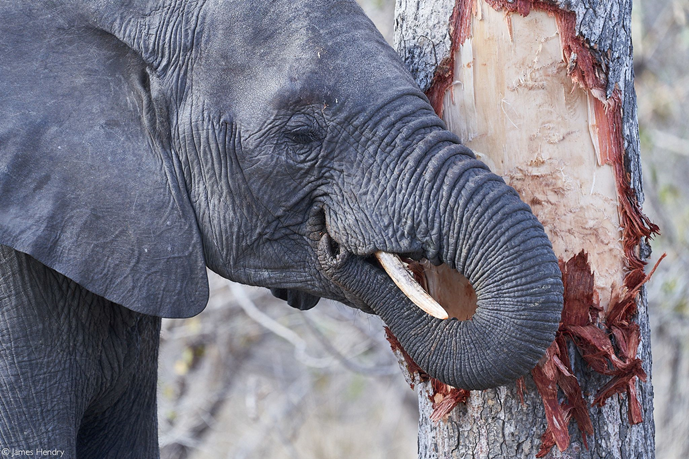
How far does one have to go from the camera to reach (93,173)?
2.63 meters

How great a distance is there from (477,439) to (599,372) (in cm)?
51

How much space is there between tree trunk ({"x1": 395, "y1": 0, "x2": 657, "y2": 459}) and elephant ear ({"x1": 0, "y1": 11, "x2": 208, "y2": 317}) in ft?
3.42

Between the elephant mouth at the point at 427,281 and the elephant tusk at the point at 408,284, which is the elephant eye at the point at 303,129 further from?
the elephant tusk at the point at 408,284

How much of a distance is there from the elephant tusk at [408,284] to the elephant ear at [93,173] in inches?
24.6

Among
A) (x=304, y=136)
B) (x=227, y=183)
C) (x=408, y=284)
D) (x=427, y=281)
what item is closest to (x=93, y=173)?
(x=227, y=183)

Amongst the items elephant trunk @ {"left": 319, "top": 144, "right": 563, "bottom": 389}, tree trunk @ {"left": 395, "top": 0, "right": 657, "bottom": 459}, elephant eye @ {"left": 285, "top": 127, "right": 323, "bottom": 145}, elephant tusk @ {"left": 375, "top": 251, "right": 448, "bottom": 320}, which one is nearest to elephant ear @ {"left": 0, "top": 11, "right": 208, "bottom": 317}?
elephant eye @ {"left": 285, "top": 127, "right": 323, "bottom": 145}

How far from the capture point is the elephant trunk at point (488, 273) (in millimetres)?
2369

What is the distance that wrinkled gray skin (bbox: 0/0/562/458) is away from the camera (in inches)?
97.4

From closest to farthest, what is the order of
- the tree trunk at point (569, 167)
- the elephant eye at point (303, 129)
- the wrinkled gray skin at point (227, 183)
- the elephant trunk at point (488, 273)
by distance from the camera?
the elephant trunk at point (488, 273)
the wrinkled gray skin at point (227, 183)
the elephant eye at point (303, 129)
the tree trunk at point (569, 167)

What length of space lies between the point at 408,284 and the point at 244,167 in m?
0.67

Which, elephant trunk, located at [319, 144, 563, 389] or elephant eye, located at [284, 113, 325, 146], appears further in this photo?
elephant eye, located at [284, 113, 325, 146]

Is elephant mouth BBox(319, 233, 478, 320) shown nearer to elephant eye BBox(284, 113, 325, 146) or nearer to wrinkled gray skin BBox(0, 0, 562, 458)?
wrinkled gray skin BBox(0, 0, 562, 458)

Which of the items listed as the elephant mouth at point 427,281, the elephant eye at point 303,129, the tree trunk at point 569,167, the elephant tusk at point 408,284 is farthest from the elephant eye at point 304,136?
the tree trunk at point 569,167

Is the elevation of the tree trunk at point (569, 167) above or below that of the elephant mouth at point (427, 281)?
above
